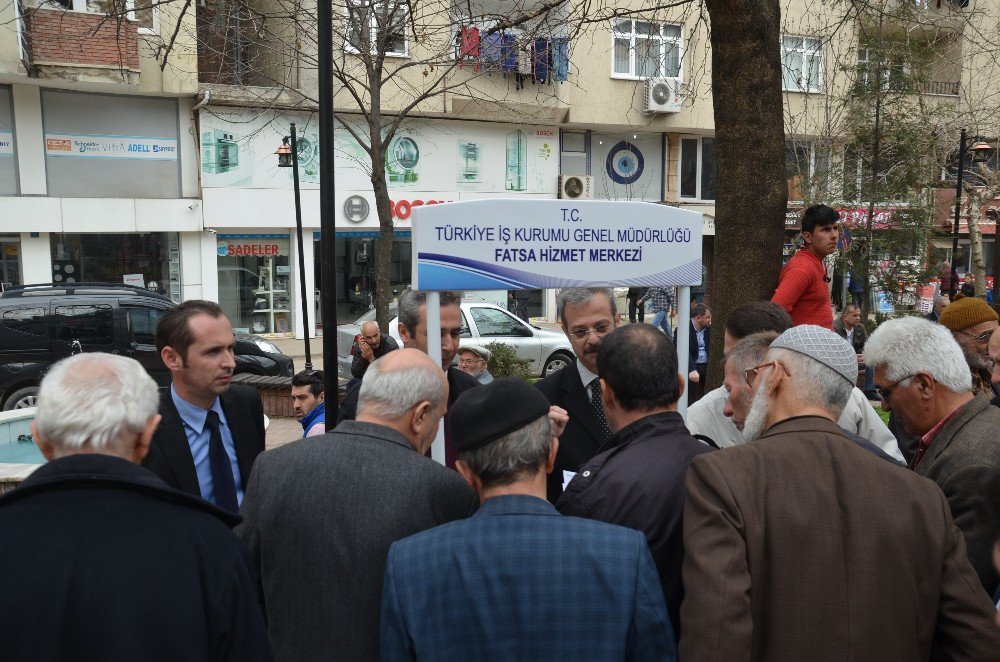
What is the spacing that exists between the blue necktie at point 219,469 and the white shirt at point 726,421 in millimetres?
2140

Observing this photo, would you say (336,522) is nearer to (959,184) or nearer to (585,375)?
(585,375)

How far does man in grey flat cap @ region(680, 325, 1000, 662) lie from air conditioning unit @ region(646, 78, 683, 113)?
23.1 meters

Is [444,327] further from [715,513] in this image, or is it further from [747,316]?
[715,513]

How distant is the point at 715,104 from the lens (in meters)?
5.30

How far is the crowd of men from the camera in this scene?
195 cm

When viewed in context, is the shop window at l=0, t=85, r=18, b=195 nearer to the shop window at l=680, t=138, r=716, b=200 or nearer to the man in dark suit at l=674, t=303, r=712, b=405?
the man in dark suit at l=674, t=303, r=712, b=405

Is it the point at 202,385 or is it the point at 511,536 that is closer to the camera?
the point at 511,536

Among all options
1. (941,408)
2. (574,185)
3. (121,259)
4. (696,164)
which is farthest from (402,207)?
(941,408)

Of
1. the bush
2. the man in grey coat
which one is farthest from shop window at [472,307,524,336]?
the man in grey coat

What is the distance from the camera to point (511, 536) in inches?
82.7

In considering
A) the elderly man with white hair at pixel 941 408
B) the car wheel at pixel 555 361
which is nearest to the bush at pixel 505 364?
the car wheel at pixel 555 361

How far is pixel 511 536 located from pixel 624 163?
24828mm

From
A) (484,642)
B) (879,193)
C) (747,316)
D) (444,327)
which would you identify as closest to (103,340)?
(444,327)

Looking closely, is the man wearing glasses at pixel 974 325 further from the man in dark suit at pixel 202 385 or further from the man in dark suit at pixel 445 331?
the man in dark suit at pixel 202 385
